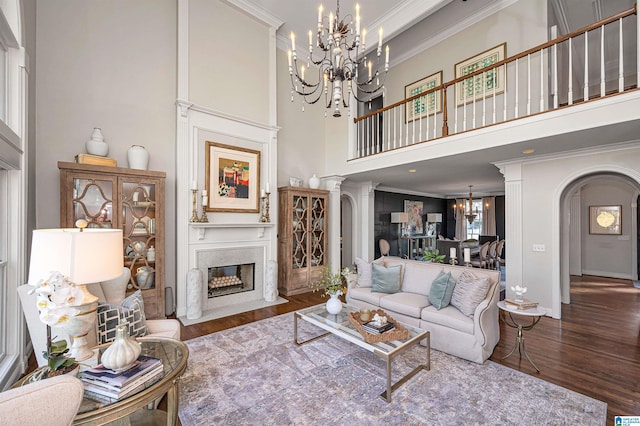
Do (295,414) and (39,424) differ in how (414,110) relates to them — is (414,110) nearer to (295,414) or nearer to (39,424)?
(295,414)

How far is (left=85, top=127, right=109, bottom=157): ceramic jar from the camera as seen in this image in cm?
364

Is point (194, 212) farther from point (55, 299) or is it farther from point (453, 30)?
point (453, 30)

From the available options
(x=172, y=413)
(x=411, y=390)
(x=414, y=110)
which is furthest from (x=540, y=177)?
(x=172, y=413)

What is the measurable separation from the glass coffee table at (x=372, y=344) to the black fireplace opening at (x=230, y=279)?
2060mm

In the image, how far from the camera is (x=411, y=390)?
2.47 m

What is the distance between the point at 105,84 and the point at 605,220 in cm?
1130

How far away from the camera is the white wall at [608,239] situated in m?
7.13

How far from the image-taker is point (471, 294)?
122 inches

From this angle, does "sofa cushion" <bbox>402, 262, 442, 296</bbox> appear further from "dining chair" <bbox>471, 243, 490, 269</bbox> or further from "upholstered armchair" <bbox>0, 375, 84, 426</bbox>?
"dining chair" <bbox>471, 243, 490, 269</bbox>

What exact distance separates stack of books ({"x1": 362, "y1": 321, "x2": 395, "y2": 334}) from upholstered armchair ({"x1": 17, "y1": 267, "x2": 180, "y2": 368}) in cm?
175

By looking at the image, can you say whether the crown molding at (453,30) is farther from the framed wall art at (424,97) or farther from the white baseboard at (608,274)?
the white baseboard at (608,274)

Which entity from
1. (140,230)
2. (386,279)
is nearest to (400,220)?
(386,279)

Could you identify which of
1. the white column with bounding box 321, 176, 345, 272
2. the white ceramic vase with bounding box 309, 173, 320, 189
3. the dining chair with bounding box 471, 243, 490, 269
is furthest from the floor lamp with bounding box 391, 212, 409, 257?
the white ceramic vase with bounding box 309, 173, 320, 189

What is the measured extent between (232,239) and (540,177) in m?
5.20
